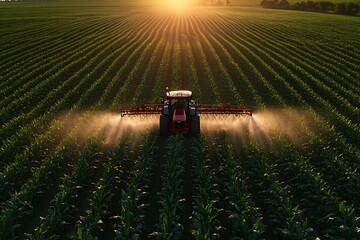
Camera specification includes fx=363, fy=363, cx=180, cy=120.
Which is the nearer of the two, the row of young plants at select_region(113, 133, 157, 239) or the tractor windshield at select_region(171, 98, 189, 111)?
the row of young plants at select_region(113, 133, 157, 239)

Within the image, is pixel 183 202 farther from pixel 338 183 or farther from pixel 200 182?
pixel 338 183

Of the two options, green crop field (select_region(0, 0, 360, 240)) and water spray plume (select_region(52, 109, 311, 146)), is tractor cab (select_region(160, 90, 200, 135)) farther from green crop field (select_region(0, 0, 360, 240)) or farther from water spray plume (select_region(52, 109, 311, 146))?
water spray plume (select_region(52, 109, 311, 146))

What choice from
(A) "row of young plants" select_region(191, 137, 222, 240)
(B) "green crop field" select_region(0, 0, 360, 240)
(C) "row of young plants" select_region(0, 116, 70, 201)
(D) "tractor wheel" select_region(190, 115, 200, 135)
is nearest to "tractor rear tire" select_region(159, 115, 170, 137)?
(B) "green crop field" select_region(0, 0, 360, 240)

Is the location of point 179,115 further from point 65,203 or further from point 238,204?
point 65,203

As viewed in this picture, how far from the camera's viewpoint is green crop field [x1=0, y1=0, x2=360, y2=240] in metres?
9.20

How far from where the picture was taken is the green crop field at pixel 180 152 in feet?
30.2

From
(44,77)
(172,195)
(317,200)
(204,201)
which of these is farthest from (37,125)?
(317,200)

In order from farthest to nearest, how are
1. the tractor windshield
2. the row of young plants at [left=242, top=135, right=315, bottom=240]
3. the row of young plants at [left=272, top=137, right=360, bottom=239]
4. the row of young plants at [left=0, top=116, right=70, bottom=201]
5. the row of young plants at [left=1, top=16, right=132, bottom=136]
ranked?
the row of young plants at [left=1, top=16, right=132, bottom=136] → the tractor windshield → the row of young plants at [left=0, top=116, right=70, bottom=201] → the row of young plants at [left=272, top=137, right=360, bottom=239] → the row of young plants at [left=242, top=135, right=315, bottom=240]

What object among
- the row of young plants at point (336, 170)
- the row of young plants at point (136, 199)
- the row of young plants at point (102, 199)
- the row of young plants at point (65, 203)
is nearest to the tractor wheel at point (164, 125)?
the row of young plants at point (136, 199)

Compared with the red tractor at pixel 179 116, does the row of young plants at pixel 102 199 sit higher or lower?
lower

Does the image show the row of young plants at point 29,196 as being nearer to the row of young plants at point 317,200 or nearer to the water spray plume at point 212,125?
the water spray plume at point 212,125

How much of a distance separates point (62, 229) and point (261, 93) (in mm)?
15386

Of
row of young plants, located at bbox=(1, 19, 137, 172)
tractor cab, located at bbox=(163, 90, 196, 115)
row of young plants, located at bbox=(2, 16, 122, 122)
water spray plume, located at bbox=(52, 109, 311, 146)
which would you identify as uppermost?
tractor cab, located at bbox=(163, 90, 196, 115)

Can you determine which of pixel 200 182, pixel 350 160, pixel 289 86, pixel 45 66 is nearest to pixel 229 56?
pixel 289 86
